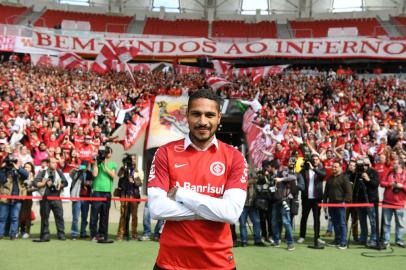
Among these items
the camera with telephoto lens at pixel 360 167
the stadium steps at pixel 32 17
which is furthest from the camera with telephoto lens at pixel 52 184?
the stadium steps at pixel 32 17

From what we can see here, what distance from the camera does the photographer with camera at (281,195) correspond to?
31.4 ft

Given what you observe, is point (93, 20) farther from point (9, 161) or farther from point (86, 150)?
point (9, 161)

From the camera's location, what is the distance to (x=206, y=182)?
2725 mm

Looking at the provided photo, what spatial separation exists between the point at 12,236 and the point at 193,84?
1728 centimetres

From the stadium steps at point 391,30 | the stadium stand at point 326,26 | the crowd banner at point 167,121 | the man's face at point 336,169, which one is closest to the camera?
the man's face at point 336,169

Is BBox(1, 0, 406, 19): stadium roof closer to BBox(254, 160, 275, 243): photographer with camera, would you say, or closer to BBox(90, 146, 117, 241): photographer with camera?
BBox(254, 160, 275, 243): photographer with camera

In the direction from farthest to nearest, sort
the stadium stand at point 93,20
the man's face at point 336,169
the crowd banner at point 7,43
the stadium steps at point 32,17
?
Result: the stadium stand at point 93,20 → the stadium steps at point 32,17 → the crowd banner at point 7,43 → the man's face at point 336,169

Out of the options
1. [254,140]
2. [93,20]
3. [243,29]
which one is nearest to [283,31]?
[243,29]

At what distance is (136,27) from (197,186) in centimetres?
3823

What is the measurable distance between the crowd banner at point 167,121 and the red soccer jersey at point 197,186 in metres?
15.3

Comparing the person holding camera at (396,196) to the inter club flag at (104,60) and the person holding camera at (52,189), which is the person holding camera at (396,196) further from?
the inter club flag at (104,60)

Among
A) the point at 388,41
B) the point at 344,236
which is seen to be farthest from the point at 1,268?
the point at 388,41

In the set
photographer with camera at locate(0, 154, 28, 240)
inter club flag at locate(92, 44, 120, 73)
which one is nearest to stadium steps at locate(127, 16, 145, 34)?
inter club flag at locate(92, 44, 120, 73)

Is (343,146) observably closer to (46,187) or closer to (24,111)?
(46,187)
